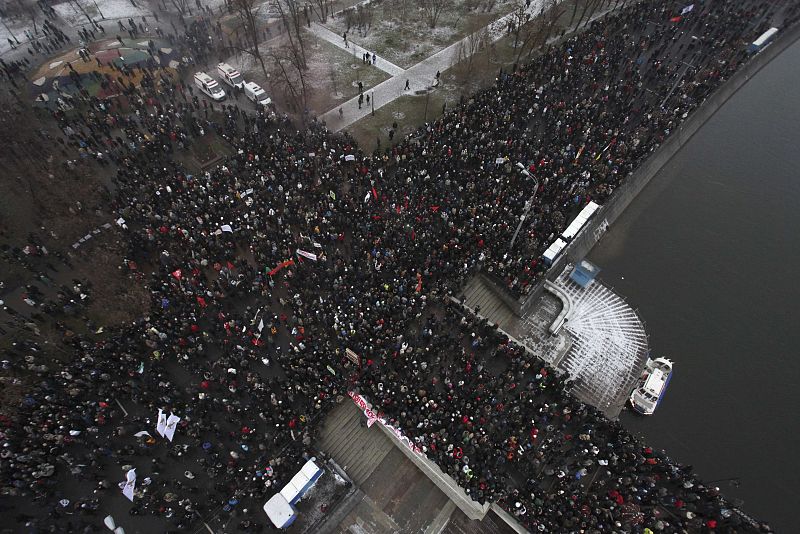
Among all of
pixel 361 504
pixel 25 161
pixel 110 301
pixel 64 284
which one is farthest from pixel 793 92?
pixel 25 161

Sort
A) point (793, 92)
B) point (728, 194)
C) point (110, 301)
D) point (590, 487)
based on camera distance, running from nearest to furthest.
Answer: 1. point (590, 487)
2. point (110, 301)
3. point (728, 194)
4. point (793, 92)

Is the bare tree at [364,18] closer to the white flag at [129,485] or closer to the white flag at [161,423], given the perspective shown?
the white flag at [161,423]

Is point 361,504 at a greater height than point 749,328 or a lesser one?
lesser

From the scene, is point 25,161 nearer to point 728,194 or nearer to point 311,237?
point 311,237

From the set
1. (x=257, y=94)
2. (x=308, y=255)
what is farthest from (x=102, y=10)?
(x=308, y=255)

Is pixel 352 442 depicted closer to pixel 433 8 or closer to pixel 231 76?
pixel 231 76

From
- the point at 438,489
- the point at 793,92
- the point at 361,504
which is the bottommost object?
the point at 361,504

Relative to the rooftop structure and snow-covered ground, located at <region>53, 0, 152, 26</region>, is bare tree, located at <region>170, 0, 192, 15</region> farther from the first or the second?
the rooftop structure

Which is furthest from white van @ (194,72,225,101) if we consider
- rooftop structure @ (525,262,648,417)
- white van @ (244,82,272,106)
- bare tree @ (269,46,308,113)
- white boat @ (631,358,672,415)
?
white boat @ (631,358,672,415)
